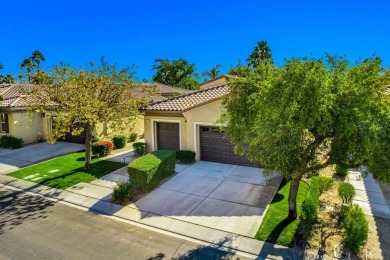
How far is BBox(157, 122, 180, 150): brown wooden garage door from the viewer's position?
17.2 m

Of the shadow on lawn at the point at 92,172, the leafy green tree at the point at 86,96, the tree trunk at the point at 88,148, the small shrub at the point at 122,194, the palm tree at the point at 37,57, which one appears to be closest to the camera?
the small shrub at the point at 122,194

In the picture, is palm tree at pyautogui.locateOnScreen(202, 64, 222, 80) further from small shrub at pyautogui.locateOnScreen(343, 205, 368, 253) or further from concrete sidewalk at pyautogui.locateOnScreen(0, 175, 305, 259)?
small shrub at pyautogui.locateOnScreen(343, 205, 368, 253)

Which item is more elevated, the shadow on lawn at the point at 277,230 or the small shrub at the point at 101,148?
the small shrub at the point at 101,148

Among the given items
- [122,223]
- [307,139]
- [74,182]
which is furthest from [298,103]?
[74,182]

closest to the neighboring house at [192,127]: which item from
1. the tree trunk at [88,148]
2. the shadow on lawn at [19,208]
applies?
the tree trunk at [88,148]

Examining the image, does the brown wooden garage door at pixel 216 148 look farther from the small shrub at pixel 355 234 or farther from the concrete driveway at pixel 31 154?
the concrete driveway at pixel 31 154

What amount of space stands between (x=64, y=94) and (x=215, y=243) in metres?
10.4

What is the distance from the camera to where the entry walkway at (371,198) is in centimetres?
974

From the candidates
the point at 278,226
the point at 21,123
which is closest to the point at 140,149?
the point at 278,226

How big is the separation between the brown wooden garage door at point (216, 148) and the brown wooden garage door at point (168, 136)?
5.99 ft

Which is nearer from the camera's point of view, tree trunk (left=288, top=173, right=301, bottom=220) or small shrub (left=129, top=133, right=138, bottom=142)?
tree trunk (left=288, top=173, right=301, bottom=220)

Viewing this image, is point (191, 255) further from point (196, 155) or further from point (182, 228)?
point (196, 155)

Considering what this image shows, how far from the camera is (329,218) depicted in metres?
9.21

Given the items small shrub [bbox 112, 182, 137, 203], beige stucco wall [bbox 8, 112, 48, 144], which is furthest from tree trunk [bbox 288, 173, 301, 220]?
beige stucco wall [bbox 8, 112, 48, 144]
